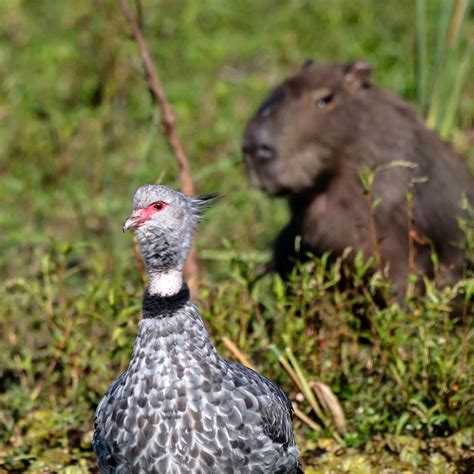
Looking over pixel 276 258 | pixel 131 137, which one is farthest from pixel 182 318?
pixel 131 137

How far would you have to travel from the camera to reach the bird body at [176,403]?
10.7 ft

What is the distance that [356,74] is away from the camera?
18.9ft

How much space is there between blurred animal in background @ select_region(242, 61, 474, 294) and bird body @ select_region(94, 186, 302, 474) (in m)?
2.12

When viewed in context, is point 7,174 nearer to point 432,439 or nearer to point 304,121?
point 304,121

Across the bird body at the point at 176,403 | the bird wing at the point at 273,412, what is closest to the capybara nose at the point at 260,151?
the bird wing at the point at 273,412

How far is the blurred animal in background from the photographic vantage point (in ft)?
17.9

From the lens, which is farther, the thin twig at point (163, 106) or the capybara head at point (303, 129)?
the capybara head at point (303, 129)

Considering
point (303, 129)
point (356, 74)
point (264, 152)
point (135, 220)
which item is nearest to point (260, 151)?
point (264, 152)

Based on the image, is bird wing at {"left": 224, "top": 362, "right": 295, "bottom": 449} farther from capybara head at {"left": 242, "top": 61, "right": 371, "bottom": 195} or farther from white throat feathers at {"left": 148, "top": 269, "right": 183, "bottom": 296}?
capybara head at {"left": 242, "top": 61, "right": 371, "bottom": 195}

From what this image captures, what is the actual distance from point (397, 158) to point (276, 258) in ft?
2.64

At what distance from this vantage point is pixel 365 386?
14.8 ft

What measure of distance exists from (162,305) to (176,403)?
0.97 feet

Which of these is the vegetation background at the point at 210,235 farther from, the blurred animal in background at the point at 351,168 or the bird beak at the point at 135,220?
the bird beak at the point at 135,220

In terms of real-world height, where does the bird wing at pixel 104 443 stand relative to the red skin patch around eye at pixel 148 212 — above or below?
below
